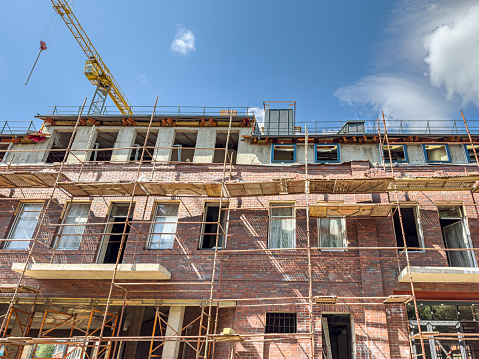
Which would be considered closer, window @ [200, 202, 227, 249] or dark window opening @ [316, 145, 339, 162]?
window @ [200, 202, 227, 249]

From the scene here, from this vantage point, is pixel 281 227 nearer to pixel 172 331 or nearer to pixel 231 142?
pixel 172 331

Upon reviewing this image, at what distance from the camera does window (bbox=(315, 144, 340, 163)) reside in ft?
53.5

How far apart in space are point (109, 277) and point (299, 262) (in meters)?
6.38

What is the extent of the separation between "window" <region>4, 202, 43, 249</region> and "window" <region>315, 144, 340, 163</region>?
1173cm

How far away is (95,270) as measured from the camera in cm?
1163

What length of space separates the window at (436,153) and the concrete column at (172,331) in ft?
38.8

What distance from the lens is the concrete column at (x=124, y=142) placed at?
54.8 feet

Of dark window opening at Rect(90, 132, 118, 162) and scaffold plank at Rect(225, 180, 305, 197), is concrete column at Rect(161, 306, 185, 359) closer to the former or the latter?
scaffold plank at Rect(225, 180, 305, 197)

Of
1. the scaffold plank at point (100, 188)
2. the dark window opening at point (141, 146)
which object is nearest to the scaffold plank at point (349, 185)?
the scaffold plank at point (100, 188)

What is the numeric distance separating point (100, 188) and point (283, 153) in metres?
7.83

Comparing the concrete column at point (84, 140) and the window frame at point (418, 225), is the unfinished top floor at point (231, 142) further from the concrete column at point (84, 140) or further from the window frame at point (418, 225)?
the window frame at point (418, 225)

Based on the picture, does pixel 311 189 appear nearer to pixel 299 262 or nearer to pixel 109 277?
pixel 299 262

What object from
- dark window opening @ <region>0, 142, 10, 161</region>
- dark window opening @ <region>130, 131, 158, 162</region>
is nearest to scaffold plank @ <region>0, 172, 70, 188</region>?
dark window opening @ <region>130, 131, 158, 162</region>

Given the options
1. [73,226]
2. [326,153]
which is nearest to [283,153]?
[326,153]
